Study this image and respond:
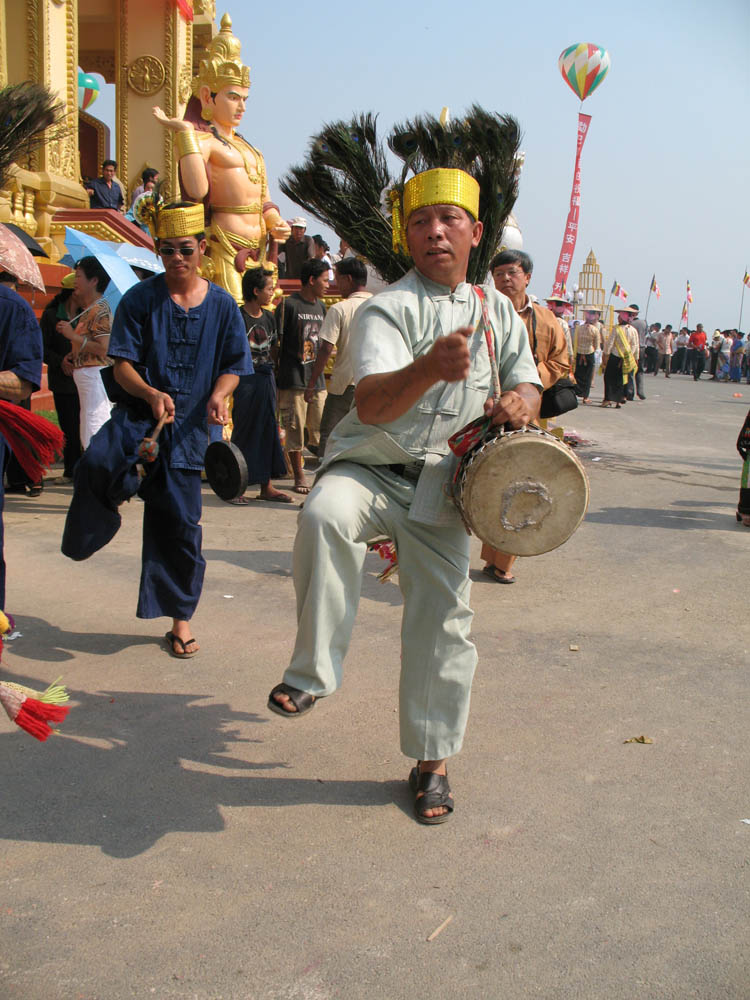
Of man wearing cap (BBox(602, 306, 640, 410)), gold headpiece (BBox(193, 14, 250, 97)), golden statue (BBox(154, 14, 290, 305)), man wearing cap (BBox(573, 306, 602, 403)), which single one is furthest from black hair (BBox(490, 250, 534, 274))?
man wearing cap (BBox(573, 306, 602, 403))

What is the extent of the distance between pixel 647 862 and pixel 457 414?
1.45 meters

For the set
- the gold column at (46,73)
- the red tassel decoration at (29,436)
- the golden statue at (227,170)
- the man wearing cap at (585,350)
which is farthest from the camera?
the man wearing cap at (585,350)

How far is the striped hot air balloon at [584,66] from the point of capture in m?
27.5

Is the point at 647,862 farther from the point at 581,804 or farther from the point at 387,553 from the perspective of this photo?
the point at 387,553

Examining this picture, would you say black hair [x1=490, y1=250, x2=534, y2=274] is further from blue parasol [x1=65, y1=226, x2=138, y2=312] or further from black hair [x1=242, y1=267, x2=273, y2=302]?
black hair [x1=242, y1=267, x2=273, y2=302]

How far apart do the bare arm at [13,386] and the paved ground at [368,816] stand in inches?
46.4

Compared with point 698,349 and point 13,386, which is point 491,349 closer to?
point 13,386

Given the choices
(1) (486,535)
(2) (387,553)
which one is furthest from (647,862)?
(2) (387,553)

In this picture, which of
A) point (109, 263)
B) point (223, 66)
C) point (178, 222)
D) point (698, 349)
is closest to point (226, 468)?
point (178, 222)

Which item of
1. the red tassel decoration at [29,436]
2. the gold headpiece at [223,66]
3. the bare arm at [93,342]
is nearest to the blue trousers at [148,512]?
the red tassel decoration at [29,436]

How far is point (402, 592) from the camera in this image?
3018 mm

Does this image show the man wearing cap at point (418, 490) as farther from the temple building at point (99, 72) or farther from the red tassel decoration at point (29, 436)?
the temple building at point (99, 72)

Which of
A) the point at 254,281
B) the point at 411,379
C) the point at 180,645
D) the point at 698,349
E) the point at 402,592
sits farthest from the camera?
the point at 698,349

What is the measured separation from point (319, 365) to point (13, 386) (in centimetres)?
443
